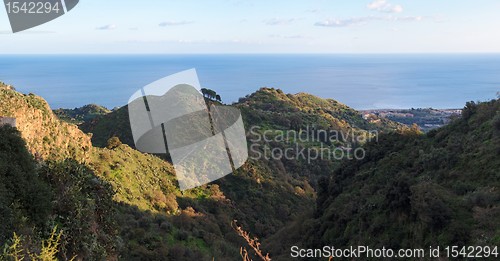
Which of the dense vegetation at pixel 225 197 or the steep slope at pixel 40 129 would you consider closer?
the dense vegetation at pixel 225 197

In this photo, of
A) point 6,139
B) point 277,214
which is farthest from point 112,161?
point 6,139

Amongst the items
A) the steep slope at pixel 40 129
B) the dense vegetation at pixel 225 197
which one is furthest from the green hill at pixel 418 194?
the steep slope at pixel 40 129

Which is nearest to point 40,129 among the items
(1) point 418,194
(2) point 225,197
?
(2) point 225,197

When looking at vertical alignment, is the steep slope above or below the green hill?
above

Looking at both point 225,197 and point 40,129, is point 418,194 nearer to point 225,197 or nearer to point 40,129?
point 40,129

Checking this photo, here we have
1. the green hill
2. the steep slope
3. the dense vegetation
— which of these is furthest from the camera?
the steep slope

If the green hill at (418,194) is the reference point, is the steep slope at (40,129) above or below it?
above

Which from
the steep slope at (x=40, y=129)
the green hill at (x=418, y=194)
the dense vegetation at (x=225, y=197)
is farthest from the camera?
the steep slope at (x=40, y=129)

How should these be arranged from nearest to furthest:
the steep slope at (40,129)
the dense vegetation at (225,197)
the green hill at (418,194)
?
the dense vegetation at (225,197), the green hill at (418,194), the steep slope at (40,129)

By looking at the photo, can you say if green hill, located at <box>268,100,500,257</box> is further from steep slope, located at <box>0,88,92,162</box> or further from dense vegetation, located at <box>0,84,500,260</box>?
steep slope, located at <box>0,88,92,162</box>

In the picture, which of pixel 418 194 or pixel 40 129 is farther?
pixel 40 129

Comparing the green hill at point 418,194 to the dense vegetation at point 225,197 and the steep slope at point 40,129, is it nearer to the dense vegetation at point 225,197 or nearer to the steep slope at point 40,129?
the dense vegetation at point 225,197

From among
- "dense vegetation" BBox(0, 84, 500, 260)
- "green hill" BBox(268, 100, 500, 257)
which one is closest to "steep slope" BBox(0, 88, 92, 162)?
"dense vegetation" BBox(0, 84, 500, 260)
